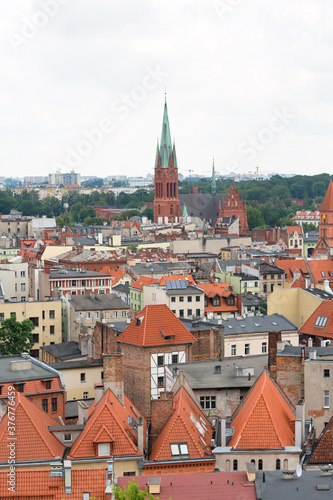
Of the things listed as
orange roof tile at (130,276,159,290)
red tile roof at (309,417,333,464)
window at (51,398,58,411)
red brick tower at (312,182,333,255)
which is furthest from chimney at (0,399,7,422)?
red brick tower at (312,182,333,255)

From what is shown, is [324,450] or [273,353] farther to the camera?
[273,353]

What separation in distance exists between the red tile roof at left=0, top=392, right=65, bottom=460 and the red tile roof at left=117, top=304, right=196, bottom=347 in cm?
1647

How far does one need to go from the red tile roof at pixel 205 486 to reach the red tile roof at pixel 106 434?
3.85 metres

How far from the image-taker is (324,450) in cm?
3616

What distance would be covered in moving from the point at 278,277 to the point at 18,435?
2728 inches

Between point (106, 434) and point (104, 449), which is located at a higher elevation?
point (106, 434)

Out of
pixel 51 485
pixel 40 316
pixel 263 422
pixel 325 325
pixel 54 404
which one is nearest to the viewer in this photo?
pixel 51 485

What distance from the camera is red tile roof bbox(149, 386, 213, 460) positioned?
121 ft

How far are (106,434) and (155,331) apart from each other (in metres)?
18.3

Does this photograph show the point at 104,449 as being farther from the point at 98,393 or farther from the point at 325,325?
the point at 325,325

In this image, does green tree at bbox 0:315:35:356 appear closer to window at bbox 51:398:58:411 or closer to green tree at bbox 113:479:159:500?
window at bbox 51:398:58:411

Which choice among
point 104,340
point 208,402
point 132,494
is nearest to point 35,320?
point 104,340

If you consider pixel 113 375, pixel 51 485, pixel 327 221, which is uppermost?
pixel 327 221

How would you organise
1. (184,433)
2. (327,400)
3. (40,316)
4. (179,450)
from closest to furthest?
(179,450), (184,433), (327,400), (40,316)
